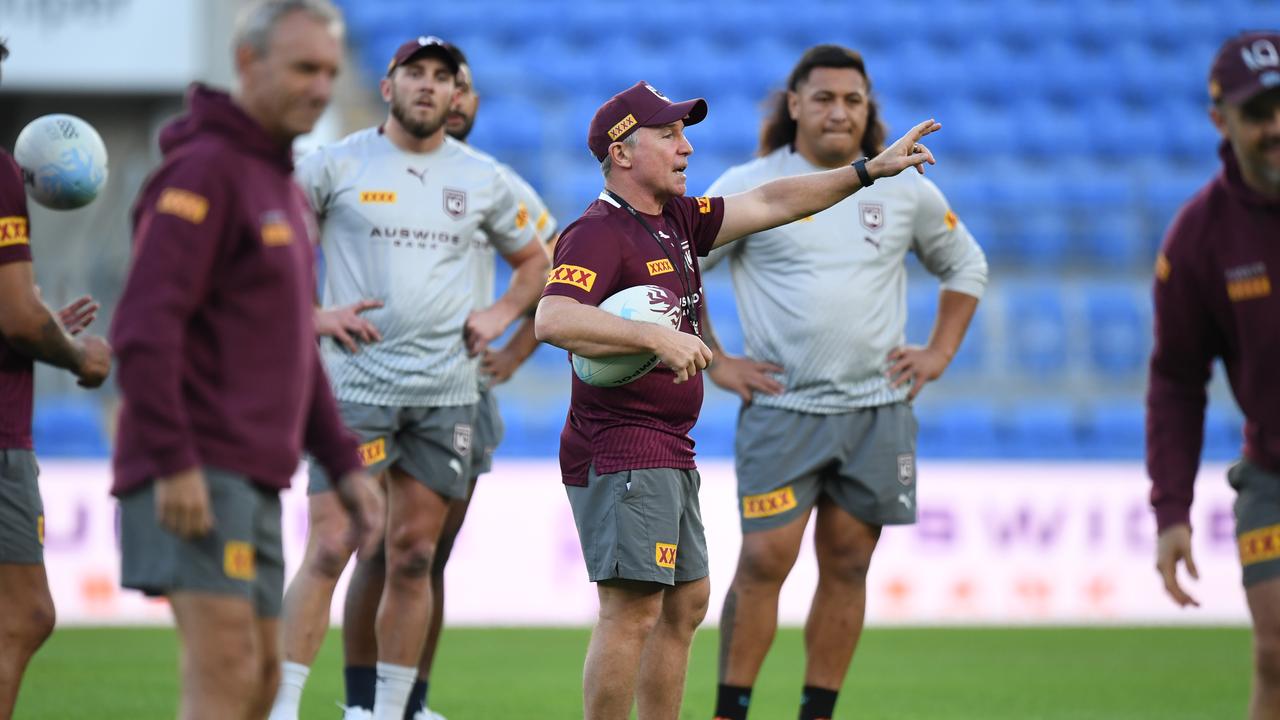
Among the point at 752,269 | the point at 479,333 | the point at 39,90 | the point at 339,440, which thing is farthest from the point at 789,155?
the point at 39,90

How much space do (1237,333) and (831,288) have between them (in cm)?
244

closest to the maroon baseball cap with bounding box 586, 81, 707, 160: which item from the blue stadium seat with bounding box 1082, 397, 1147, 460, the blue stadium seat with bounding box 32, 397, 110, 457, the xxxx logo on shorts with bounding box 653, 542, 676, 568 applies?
the xxxx logo on shorts with bounding box 653, 542, 676, 568

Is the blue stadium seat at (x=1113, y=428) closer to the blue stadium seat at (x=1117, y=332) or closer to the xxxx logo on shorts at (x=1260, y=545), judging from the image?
the blue stadium seat at (x=1117, y=332)

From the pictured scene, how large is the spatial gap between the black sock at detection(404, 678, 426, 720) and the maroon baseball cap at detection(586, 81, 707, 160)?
108 inches

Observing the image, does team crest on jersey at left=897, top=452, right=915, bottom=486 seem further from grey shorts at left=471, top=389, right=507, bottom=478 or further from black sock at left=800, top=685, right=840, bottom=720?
grey shorts at left=471, top=389, right=507, bottom=478

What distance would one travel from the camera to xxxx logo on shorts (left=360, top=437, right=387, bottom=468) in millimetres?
6352

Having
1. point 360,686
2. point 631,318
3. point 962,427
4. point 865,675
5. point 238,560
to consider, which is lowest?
point 865,675

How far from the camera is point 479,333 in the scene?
21.7ft

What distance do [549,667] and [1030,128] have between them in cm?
1009

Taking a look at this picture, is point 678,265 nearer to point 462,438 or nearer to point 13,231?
point 462,438

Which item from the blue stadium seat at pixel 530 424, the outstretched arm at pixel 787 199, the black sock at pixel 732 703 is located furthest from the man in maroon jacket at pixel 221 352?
the blue stadium seat at pixel 530 424

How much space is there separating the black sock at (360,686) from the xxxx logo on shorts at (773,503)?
173 cm

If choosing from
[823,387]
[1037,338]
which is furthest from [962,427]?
[823,387]

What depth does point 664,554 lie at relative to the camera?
508 centimetres
